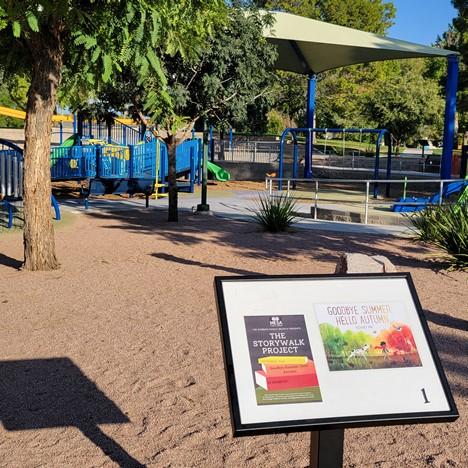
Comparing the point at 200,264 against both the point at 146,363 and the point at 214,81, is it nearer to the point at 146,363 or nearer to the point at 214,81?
the point at 146,363

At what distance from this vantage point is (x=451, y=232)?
374 inches

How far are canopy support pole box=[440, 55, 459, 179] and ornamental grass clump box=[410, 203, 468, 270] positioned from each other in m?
10.1

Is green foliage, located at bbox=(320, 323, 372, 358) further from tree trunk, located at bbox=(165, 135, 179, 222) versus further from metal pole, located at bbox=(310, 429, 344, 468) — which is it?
tree trunk, located at bbox=(165, 135, 179, 222)

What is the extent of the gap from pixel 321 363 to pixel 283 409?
0.27 m

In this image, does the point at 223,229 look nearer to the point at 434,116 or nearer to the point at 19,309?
the point at 19,309

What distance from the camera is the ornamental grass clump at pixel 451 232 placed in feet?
30.4

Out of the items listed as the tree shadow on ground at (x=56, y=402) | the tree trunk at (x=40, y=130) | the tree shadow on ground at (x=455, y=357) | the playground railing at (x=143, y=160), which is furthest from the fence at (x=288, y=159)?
the tree shadow on ground at (x=56, y=402)

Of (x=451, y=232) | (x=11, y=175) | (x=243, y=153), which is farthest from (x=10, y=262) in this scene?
(x=243, y=153)

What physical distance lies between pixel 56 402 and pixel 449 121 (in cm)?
1802

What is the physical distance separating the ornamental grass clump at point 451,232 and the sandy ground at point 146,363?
396 mm

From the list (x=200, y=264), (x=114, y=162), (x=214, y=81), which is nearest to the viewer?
(x=200, y=264)

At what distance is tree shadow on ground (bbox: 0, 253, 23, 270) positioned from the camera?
9141 millimetres

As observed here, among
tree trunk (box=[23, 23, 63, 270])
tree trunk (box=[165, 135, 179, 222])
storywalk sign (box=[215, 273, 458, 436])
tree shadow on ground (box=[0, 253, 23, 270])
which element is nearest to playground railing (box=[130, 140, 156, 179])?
tree trunk (box=[165, 135, 179, 222])

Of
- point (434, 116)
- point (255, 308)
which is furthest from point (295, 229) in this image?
point (434, 116)
